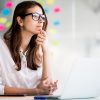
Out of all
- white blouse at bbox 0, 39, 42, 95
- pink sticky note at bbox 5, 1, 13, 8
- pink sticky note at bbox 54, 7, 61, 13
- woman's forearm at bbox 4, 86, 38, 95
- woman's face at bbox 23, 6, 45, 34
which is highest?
pink sticky note at bbox 5, 1, 13, 8

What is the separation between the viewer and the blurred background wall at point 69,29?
2.64 meters

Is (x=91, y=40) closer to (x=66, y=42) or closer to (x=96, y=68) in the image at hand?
(x=66, y=42)

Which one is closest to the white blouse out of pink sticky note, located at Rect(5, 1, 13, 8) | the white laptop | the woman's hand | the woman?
the woman

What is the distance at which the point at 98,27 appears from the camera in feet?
8.94

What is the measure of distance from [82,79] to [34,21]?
1.13 meters

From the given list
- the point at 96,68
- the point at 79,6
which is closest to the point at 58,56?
the point at 79,6

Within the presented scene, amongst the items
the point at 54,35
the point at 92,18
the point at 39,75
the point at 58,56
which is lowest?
the point at 39,75

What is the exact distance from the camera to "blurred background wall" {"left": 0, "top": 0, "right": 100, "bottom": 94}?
264 cm

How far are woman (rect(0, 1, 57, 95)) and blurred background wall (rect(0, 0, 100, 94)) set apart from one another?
0.27ft

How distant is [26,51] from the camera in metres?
2.58

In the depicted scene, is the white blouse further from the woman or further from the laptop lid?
the laptop lid

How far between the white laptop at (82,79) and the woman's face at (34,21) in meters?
1.08

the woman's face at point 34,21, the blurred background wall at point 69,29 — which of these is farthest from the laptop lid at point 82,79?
the woman's face at point 34,21

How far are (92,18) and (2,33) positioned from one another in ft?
2.96
